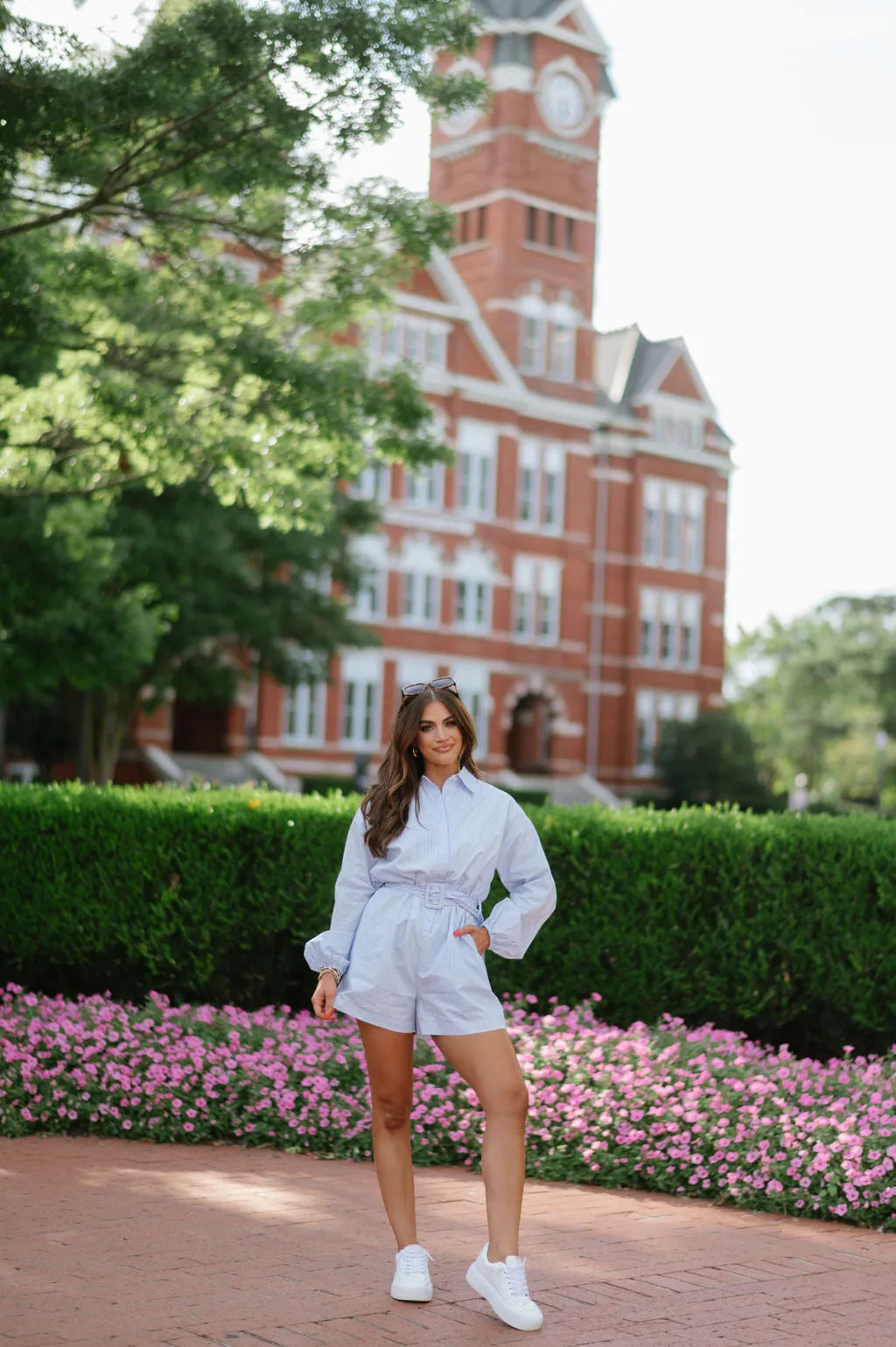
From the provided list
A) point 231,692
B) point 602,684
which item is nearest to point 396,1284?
point 231,692

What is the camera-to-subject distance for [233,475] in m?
12.3

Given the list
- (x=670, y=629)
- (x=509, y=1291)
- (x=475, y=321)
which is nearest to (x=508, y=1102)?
(x=509, y=1291)

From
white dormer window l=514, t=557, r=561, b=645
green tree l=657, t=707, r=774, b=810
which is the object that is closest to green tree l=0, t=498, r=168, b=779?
white dormer window l=514, t=557, r=561, b=645

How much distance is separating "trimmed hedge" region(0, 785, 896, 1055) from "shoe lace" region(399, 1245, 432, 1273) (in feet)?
13.8

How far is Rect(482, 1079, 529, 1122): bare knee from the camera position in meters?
4.75

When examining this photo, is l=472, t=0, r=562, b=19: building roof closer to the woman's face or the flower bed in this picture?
the flower bed

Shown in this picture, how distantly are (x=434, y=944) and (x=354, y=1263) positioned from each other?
128cm

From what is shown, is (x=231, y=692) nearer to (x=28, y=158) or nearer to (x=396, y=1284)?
(x=28, y=158)

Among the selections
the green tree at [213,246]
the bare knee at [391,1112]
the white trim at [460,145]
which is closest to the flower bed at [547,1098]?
the bare knee at [391,1112]

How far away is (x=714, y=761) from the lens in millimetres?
53219

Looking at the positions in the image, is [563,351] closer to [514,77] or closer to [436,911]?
[514,77]

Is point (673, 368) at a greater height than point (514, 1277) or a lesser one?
greater

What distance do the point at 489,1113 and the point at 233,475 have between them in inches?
322

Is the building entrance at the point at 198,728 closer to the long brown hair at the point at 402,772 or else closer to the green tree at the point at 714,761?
the green tree at the point at 714,761
